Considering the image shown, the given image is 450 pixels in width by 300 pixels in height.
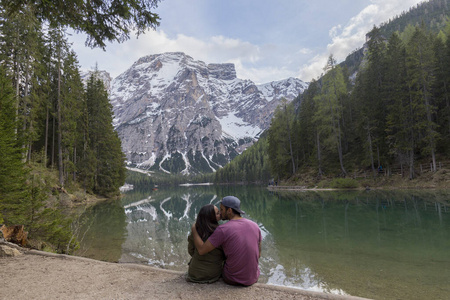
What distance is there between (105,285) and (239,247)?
2644 millimetres

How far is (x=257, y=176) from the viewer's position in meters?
105

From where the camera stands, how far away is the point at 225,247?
400 centimetres

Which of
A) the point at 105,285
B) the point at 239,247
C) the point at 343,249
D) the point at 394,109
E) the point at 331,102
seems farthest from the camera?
the point at 331,102

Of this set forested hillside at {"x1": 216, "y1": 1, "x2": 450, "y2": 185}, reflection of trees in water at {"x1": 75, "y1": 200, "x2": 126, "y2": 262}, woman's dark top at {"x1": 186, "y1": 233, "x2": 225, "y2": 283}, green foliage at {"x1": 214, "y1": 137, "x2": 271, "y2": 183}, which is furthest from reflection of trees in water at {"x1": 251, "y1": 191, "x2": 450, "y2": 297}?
green foliage at {"x1": 214, "y1": 137, "x2": 271, "y2": 183}

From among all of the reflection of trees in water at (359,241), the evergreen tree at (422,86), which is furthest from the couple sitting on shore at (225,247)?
the evergreen tree at (422,86)

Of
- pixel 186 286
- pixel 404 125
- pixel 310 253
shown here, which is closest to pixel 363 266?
pixel 310 253

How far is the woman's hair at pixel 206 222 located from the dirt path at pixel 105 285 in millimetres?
897

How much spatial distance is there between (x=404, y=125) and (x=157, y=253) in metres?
31.4

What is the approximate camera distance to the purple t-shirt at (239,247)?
3.94 m

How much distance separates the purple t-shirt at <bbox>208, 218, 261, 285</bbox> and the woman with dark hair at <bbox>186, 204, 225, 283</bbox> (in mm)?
221

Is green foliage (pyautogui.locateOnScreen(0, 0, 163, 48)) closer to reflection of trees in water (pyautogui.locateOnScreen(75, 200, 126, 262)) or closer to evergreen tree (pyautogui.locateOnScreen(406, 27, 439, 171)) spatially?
reflection of trees in water (pyautogui.locateOnScreen(75, 200, 126, 262))

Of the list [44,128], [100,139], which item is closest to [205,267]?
[44,128]

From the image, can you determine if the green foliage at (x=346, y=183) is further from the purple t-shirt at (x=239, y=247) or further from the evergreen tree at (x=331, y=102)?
the purple t-shirt at (x=239, y=247)

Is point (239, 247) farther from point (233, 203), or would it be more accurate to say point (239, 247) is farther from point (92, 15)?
point (92, 15)
